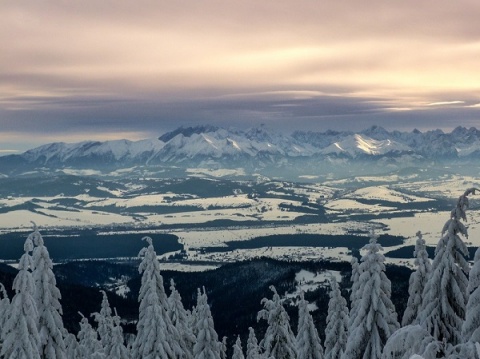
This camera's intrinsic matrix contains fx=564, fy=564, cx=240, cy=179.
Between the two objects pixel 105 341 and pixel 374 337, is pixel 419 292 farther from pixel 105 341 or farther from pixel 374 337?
pixel 105 341

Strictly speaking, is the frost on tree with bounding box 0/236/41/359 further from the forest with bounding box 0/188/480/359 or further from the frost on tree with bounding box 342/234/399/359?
the frost on tree with bounding box 342/234/399/359

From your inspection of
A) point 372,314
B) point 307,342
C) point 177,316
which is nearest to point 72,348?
point 177,316

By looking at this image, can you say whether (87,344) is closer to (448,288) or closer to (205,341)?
(205,341)

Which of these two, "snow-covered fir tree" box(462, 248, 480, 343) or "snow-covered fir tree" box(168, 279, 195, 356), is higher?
"snow-covered fir tree" box(462, 248, 480, 343)

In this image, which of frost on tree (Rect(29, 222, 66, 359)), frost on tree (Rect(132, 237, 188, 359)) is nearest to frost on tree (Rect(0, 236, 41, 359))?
frost on tree (Rect(29, 222, 66, 359))

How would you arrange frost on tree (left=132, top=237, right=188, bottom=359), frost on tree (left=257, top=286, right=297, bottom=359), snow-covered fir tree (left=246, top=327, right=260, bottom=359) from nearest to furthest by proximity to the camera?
frost on tree (left=132, top=237, right=188, bottom=359) → frost on tree (left=257, top=286, right=297, bottom=359) → snow-covered fir tree (left=246, top=327, right=260, bottom=359)

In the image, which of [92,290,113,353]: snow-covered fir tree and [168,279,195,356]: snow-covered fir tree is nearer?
[168,279,195,356]: snow-covered fir tree
